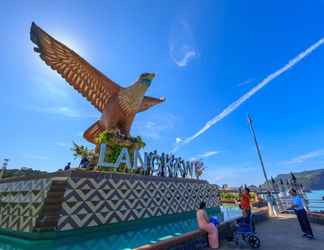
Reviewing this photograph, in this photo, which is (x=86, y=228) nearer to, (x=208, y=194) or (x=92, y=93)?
(x=92, y=93)

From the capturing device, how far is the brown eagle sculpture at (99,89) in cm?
1222

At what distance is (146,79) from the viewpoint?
14.5m

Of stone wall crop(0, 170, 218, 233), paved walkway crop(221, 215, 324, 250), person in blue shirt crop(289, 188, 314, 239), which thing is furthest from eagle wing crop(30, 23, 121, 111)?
person in blue shirt crop(289, 188, 314, 239)

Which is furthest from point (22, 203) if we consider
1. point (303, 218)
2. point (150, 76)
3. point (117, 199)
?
point (303, 218)

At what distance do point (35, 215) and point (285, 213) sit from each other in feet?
47.2

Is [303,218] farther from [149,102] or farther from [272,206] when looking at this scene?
[149,102]

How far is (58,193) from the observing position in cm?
813

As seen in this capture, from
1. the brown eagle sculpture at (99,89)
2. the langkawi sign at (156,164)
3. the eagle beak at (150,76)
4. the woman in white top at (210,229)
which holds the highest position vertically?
the eagle beak at (150,76)

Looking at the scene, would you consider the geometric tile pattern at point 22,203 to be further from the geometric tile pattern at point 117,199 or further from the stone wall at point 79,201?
the geometric tile pattern at point 117,199

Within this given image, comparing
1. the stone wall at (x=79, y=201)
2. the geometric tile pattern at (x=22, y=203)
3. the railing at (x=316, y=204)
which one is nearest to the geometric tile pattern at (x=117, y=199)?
the stone wall at (x=79, y=201)

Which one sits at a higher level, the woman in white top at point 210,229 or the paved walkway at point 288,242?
the woman in white top at point 210,229

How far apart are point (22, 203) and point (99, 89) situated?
348 inches

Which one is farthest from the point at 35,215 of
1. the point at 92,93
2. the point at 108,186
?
the point at 92,93

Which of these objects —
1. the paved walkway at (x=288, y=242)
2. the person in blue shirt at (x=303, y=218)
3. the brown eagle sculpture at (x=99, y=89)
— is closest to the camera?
the paved walkway at (x=288, y=242)
